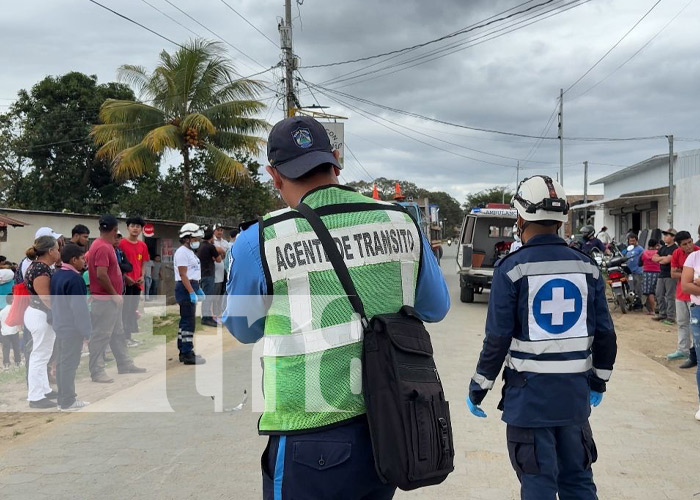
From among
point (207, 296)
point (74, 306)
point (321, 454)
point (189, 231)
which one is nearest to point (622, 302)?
point (207, 296)

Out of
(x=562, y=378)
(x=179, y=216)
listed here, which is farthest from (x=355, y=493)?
(x=179, y=216)

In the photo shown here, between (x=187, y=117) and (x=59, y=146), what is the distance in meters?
11.9

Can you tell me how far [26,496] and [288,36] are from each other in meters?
18.2

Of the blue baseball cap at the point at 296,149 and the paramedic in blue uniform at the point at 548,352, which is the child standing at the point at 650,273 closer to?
the paramedic in blue uniform at the point at 548,352

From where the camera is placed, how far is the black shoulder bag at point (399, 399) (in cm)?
190

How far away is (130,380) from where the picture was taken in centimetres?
805

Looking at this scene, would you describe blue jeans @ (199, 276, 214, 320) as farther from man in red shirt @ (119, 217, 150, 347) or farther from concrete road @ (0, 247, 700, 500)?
concrete road @ (0, 247, 700, 500)

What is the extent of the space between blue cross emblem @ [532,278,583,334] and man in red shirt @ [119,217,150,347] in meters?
7.49

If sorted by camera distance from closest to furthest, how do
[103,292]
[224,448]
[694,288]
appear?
[224,448] → [694,288] → [103,292]

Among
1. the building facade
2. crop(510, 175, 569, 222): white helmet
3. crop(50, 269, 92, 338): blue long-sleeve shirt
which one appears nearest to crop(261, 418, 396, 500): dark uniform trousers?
crop(510, 175, 569, 222): white helmet

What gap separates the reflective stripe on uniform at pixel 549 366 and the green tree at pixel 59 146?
2831 centimetres

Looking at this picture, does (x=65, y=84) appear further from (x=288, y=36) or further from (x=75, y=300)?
(x=75, y=300)

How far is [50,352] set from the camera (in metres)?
6.98

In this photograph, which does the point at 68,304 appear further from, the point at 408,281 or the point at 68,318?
the point at 408,281
